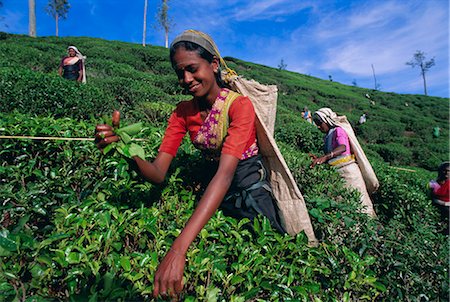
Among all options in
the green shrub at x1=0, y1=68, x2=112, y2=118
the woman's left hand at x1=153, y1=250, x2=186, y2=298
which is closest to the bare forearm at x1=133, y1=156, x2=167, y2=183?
the woman's left hand at x1=153, y1=250, x2=186, y2=298

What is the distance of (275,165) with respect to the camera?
1.96 m

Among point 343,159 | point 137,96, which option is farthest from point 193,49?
point 137,96

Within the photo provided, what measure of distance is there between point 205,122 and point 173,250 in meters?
0.83

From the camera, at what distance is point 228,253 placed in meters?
1.52

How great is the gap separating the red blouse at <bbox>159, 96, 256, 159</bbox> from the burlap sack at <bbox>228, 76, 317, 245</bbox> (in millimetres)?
113

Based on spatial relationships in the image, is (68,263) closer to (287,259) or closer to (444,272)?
(287,259)

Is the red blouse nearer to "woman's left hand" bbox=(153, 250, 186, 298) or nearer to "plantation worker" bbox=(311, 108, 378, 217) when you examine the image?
"woman's left hand" bbox=(153, 250, 186, 298)

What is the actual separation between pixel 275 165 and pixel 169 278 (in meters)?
1.08

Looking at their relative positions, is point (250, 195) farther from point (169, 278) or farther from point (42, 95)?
point (42, 95)

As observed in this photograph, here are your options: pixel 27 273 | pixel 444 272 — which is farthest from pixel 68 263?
pixel 444 272

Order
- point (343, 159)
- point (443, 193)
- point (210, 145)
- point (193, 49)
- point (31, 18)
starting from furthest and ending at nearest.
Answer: point (31, 18) → point (443, 193) → point (343, 159) → point (210, 145) → point (193, 49)

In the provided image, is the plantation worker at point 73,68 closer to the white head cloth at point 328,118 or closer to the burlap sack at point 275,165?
the white head cloth at point 328,118

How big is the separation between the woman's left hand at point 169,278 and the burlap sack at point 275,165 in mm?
962

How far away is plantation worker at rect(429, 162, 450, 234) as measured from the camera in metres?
4.50
